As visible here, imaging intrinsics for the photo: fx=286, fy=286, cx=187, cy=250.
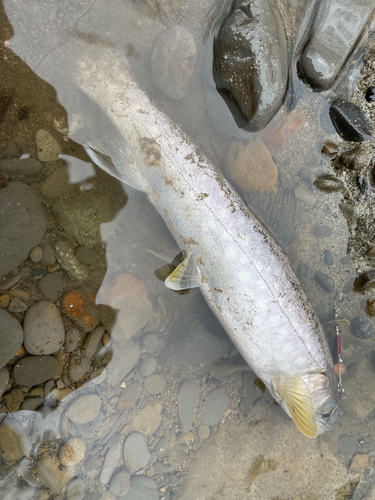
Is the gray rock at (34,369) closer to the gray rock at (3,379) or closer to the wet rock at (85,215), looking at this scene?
the gray rock at (3,379)

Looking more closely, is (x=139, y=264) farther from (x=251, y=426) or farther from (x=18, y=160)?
(x=251, y=426)

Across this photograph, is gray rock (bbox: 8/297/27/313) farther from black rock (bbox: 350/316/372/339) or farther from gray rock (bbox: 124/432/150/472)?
black rock (bbox: 350/316/372/339)

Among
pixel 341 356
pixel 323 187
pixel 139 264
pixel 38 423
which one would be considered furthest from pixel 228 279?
pixel 38 423

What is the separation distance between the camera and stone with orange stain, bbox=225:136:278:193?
10.6ft

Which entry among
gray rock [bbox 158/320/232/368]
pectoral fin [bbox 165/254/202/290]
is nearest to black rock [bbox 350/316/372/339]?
gray rock [bbox 158/320/232/368]

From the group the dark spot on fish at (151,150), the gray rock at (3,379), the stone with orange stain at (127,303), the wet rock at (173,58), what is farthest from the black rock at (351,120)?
the gray rock at (3,379)

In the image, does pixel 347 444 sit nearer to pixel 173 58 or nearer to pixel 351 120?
pixel 351 120

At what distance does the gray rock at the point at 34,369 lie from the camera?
3014mm

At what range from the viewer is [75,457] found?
316 cm

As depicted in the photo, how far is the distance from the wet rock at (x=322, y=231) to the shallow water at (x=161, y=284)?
5cm

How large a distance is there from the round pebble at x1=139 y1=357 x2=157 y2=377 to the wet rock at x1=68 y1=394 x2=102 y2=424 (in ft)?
1.91

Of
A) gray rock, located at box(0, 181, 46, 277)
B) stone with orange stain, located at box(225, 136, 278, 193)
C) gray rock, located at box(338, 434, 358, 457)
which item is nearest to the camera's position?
gray rock, located at box(0, 181, 46, 277)

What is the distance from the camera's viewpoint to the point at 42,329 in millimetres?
3018

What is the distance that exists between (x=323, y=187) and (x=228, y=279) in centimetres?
164
